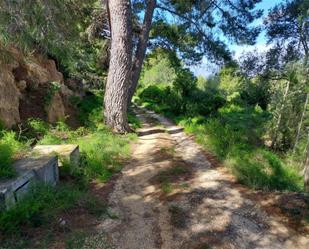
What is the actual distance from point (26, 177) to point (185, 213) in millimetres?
2156

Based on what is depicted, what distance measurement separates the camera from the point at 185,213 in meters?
4.44

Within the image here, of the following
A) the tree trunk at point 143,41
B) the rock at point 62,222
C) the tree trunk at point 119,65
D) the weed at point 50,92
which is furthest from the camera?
the tree trunk at point 143,41

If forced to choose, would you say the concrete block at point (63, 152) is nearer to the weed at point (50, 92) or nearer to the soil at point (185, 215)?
the soil at point (185, 215)

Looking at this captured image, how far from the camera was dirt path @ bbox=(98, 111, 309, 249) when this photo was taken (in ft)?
12.5

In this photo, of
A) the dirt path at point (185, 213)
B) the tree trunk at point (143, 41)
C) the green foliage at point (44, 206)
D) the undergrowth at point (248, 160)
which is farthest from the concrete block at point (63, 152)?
the tree trunk at point (143, 41)

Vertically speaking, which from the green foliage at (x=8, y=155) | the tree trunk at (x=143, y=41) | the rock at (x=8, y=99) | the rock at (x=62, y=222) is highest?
the tree trunk at (x=143, y=41)

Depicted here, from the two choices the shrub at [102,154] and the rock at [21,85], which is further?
the rock at [21,85]

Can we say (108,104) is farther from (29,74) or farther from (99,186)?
(99,186)

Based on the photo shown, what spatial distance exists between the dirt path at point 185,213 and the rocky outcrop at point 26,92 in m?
2.70

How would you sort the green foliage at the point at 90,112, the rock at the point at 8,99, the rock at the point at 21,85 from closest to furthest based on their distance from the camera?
the rock at the point at 8,99 → the rock at the point at 21,85 → the green foliage at the point at 90,112

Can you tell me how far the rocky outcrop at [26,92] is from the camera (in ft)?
21.8

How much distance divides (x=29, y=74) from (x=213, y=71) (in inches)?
356

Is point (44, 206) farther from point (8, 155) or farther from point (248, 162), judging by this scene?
point (248, 162)

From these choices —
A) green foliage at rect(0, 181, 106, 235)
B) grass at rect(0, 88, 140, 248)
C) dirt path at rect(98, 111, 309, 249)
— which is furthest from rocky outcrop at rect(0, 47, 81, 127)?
dirt path at rect(98, 111, 309, 249)
